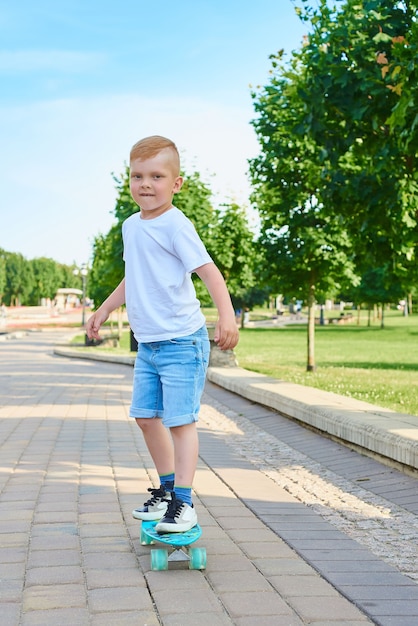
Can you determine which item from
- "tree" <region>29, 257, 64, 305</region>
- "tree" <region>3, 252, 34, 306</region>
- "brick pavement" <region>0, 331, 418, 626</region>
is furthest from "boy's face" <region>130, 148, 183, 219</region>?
"tree" <region>29, 257, 64, 305</region>

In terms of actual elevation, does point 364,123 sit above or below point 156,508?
above

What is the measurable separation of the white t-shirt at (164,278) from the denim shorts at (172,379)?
0.05 m

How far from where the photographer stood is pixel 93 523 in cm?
448

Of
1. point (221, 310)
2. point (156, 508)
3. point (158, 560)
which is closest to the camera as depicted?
point (158, 560)

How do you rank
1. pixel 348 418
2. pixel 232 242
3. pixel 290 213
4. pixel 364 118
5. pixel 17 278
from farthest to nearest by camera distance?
pixel 17 278 < pixel 232 242 < pixel 290 213 < pixel 364 118 < pixel 348 418

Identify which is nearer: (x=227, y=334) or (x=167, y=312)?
(x=227, y=334)

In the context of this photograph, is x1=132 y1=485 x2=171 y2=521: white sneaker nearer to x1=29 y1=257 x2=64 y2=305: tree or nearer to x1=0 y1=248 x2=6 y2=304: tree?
x1=0 y1=248 x2=6 y2=304: tree

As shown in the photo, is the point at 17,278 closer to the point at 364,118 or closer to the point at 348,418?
the point at 364,118

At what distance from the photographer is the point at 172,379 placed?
12.5ft

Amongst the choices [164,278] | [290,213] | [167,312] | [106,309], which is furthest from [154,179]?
[290,213]

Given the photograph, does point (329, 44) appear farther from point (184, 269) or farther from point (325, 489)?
point (184, 269)

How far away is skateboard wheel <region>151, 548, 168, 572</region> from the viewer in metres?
3.58

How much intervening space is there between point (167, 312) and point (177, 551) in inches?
40.1

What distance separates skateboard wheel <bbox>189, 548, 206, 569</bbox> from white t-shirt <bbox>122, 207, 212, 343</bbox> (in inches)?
35.6
